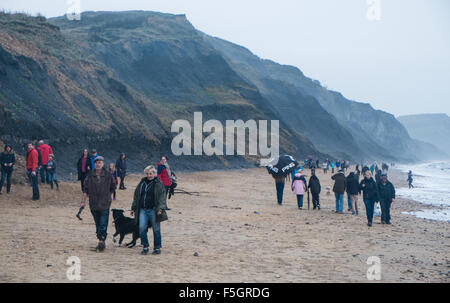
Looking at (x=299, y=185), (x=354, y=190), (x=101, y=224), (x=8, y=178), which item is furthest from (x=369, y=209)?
(x=8, y=178)

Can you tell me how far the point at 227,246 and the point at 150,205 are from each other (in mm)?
2199

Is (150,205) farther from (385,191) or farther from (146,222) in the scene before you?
(385,191)

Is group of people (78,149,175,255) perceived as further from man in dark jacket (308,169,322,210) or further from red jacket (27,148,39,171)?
man in dark jacket (308,169,322,210)

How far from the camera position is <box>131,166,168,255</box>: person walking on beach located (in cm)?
859

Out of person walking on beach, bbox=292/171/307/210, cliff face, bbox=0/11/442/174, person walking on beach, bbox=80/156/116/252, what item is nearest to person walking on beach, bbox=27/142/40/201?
cliff face, bbox=0/11/442/174

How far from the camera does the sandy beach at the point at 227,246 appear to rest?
7309mm

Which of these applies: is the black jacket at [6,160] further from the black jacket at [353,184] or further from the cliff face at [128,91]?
the black jacket at [353,184]

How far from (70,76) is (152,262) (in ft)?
84.4

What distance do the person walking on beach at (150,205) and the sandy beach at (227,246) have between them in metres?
0.41

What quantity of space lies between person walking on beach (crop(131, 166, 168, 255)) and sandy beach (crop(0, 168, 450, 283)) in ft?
1.34

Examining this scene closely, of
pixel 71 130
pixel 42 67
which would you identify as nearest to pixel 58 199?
pixel 71 130

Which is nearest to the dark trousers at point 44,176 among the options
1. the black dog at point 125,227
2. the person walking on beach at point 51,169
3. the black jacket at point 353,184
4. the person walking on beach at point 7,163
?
the person walking on beach at point 51,169

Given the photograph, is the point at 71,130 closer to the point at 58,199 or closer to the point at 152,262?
the point at 58,199

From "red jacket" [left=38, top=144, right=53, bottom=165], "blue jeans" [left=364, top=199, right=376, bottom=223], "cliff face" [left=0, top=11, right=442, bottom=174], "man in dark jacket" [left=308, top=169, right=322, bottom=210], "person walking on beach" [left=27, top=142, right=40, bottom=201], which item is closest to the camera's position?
"blue jeans" [left=364, top=199, right=376, bottom=223]
